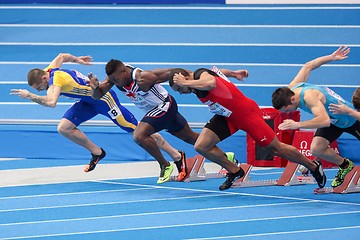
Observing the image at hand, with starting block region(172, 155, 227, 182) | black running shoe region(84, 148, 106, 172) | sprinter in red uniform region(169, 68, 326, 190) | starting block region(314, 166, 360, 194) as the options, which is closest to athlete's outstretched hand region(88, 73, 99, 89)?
sprinter in red uniform region(169, 68, 326, 190)

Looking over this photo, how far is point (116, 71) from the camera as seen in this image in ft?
35.9

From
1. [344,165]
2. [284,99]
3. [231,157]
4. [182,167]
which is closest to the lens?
[284,99]

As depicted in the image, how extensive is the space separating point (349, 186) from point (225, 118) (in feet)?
4.29

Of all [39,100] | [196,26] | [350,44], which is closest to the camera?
[39,100]

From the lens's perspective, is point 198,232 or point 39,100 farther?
point 39,100

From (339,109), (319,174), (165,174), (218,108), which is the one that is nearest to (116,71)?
(218,108)

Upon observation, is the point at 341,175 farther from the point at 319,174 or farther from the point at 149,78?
the point at 149,78

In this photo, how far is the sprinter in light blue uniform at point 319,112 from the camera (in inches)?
399

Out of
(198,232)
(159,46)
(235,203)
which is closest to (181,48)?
(159,46)

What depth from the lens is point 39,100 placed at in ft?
36.5

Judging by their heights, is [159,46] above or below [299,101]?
below

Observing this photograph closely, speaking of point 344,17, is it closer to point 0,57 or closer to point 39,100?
point 0,57

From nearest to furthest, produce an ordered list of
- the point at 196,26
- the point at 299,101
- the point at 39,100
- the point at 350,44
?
1. the point at 299,101
2. the point at 39,100
3. the point at 350,44
4. the point at 196,26

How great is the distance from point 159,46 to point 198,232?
646 cm
